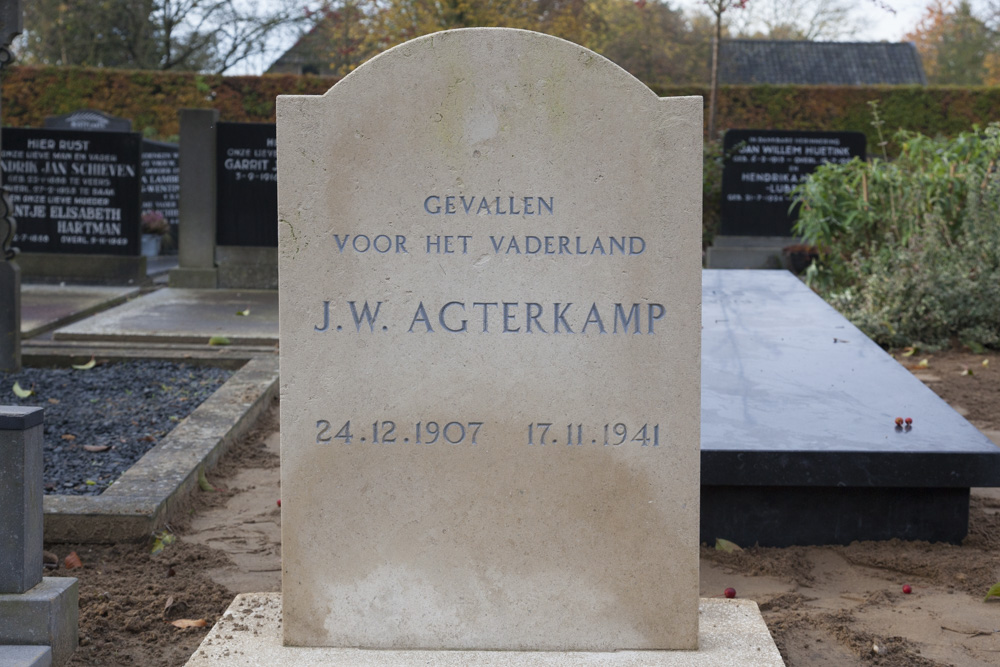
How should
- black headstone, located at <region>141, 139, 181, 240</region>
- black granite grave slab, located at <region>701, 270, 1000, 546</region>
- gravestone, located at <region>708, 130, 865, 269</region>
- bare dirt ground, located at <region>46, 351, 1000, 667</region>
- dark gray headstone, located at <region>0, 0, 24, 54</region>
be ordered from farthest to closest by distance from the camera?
black headstone, located at <region>141, 139, 181, 240</region>
gravestone, located at <region>708, 130, 865, 269</region>
dark gray headstone, located at <region>0, 0, 24, 54</region>
black granite grave slab, located at <region>701, 270, 1000, 546</region>
bare dirt ground, located at <region>46, 351, 1000, 667</region>

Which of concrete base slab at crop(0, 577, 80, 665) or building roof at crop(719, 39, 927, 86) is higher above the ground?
building roof at crop(719, 39, 927, 86)

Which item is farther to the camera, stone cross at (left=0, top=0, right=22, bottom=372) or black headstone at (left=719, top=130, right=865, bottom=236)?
black headstone at (left=719, top=130, right=865, bottom=236)

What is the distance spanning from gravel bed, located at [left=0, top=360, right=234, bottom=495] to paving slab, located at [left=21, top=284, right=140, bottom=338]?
140 cm

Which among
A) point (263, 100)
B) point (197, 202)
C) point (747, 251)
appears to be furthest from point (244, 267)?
point (263, 100)

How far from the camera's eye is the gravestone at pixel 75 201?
32.9 feet

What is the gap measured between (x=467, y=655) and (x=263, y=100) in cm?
2034

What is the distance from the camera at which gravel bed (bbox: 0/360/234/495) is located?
4.57 meters

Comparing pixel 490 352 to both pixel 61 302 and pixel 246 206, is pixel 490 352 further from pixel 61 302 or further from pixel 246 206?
pixel 246 206

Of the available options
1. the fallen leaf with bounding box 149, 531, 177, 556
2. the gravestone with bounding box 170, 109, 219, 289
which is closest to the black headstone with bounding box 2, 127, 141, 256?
the gravestone with bounding box 170, 109, 219, 289

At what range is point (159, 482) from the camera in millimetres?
4191

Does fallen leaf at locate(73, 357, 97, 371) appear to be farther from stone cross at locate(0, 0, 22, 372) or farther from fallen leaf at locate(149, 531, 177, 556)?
fallen leaf at locate(149, 531, 177, 556)

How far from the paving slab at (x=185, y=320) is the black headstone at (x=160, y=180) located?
4.56 meters

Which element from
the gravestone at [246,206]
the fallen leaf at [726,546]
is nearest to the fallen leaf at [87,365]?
the gravestone at [246,206]

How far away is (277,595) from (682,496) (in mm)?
1177
